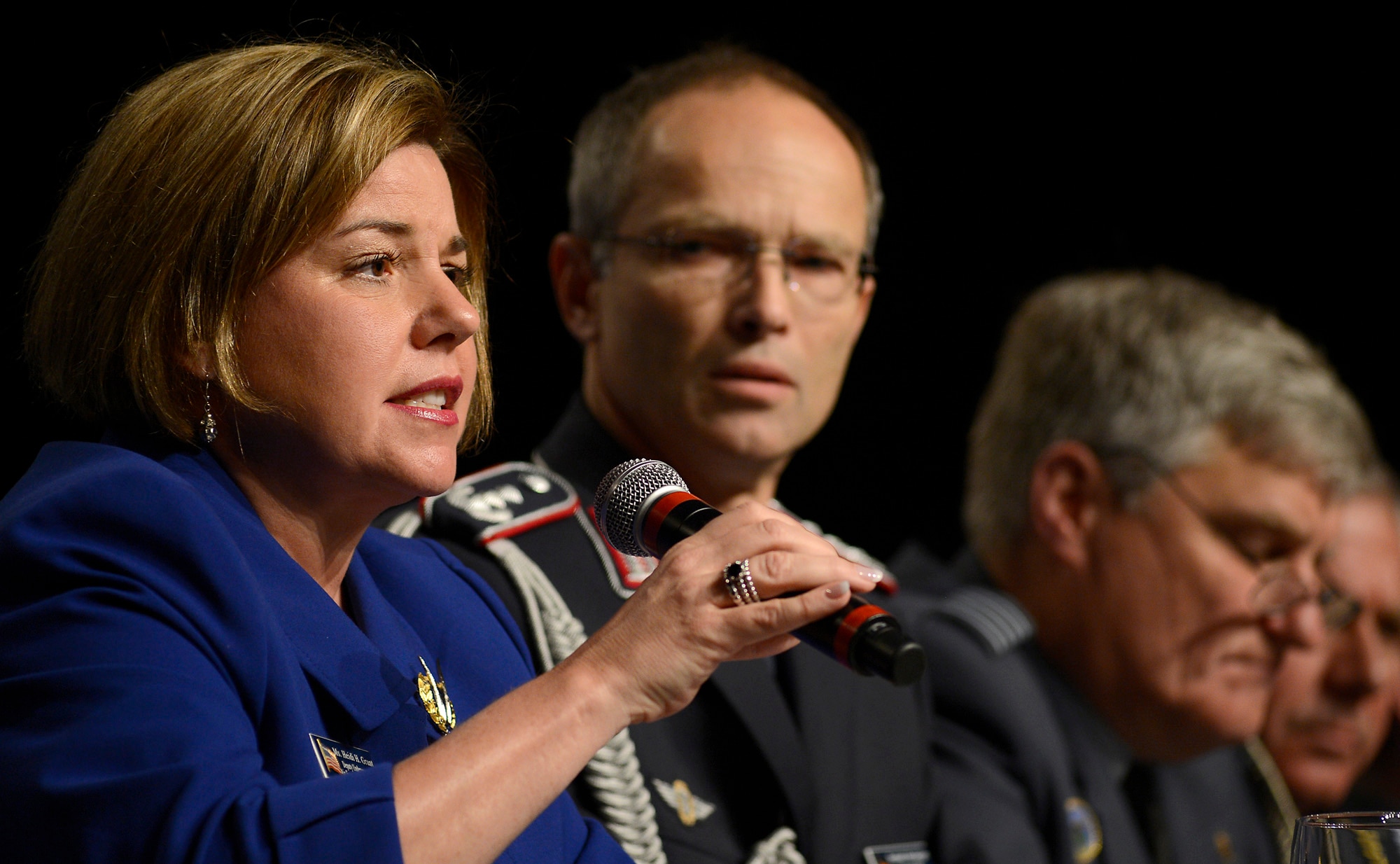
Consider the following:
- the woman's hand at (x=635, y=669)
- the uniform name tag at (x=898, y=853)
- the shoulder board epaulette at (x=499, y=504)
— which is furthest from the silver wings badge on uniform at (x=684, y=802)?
the woman's hand at (x=635, y=669)

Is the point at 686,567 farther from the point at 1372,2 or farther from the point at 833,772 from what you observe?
the point at 1372,2

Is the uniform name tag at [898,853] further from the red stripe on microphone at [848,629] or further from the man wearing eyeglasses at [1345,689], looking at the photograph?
the man wearing eyeglasses at [1345,689]

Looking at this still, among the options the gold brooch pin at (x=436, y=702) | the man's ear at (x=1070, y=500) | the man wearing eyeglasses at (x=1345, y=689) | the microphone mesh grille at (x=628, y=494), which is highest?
the microphone mesh grille at (x=628, y=494)

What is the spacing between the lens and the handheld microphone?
3.56 ft

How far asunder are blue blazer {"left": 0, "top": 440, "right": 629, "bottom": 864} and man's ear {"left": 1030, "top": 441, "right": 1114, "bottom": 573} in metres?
1.72

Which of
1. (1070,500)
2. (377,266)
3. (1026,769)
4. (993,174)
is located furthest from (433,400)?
(993,174)

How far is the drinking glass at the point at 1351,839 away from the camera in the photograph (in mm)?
1086

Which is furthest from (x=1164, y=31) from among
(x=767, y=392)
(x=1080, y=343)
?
(x=767, y=392)

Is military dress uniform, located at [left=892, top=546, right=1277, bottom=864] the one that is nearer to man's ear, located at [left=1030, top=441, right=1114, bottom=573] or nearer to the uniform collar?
man's ear, located at [left=1030, top=441, right=1114, bottom=573]

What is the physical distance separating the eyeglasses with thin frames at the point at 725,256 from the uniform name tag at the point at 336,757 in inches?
41.4

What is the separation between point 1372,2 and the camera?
154 inches

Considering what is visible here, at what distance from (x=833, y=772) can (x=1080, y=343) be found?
1379mm

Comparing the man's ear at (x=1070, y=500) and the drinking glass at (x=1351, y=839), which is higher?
the drinking glass at (x=1351, y=839)

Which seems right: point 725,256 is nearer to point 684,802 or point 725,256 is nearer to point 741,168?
point 741,168
